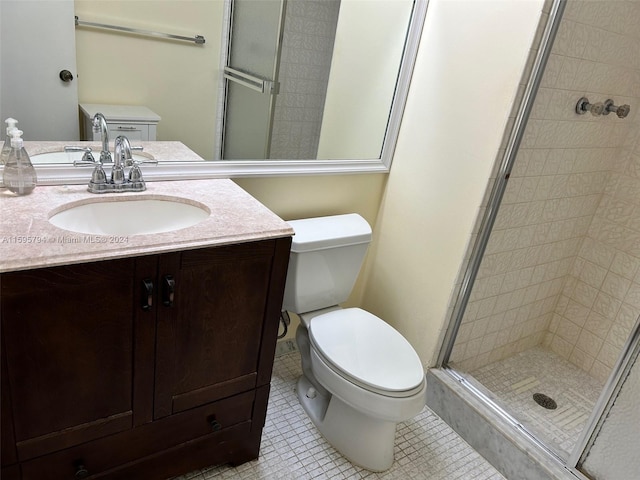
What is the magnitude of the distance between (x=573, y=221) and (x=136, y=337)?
196 centimetres

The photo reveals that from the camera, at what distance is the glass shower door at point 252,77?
1597mm

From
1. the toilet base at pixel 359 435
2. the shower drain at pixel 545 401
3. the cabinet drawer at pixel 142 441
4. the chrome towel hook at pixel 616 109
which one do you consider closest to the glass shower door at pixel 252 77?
the cabinet drawer at pixel 142 441

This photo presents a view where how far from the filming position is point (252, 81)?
1701 millimetres

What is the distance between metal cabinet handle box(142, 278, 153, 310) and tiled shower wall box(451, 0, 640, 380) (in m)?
1.29

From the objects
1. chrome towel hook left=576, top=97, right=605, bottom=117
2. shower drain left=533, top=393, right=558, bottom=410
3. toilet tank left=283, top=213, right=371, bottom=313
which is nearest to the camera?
toilet tank left=283, top=213, right=371, bottom=313

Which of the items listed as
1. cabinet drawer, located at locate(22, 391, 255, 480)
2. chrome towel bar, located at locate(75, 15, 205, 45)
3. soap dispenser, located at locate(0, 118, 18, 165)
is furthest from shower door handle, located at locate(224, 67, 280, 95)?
cabinet drawer, located at locate(22, 391, 255, 480)

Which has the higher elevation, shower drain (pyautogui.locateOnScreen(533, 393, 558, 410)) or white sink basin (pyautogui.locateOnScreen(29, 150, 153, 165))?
white sink basin (pyautogui.locateOnScreen(29, 150, 153, 165))

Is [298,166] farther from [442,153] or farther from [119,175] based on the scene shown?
[119,175]

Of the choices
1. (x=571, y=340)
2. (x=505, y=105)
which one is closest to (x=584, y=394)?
(x=571, y=340)

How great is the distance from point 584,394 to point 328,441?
131cm

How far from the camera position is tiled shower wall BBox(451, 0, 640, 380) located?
1.74 metres

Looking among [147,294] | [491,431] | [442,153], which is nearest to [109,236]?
[147,294]

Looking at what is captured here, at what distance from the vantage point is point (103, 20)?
1.38 meters

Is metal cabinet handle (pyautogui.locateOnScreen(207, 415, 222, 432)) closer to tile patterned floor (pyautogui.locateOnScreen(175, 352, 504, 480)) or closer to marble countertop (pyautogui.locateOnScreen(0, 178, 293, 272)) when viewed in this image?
tile patterned floor (pyautogui.locateOnScreen(175, 352, 504, 480))
